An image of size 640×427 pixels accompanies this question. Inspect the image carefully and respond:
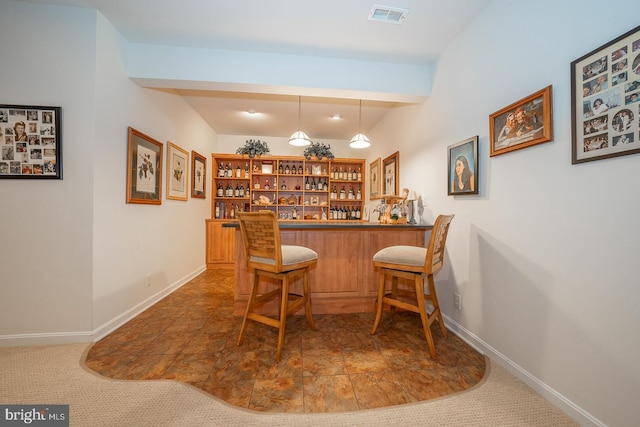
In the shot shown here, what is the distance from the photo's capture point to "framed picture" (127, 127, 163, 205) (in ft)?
8.14

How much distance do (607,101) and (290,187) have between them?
474 centimetres

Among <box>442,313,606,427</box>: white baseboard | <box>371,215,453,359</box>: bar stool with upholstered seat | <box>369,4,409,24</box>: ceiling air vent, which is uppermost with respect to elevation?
<box>369,4,409,24</box>: ceiling air vent

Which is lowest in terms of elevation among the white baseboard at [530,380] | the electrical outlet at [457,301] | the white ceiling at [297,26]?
the white baseboard at [530,380]

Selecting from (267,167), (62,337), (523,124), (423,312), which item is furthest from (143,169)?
(523,124)

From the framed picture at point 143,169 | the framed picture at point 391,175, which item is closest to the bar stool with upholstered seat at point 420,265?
the framed picture at point 391,175

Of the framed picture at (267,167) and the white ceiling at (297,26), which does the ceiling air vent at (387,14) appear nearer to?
the white ceiling at (297,26)

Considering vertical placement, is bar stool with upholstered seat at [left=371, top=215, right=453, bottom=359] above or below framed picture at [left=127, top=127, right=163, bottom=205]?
below

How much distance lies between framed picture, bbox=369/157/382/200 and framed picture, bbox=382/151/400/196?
214mm

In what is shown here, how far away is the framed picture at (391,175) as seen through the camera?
3562 millimetres

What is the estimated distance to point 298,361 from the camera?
5.82ft

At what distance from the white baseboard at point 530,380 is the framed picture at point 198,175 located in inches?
159

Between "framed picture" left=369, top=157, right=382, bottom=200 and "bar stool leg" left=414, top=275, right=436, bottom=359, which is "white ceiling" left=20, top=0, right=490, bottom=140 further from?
"bar stool leg" left=414, top=275, right=436, bottom=359

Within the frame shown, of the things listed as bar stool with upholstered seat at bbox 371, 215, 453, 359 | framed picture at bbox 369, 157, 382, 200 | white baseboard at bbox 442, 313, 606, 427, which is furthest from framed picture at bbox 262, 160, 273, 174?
white baseboard at bbox 442, 313, 606, 427

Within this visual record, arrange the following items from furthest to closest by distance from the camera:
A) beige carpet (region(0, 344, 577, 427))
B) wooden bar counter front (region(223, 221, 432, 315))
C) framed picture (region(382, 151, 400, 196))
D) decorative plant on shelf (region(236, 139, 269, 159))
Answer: decorative plant on shelf (region(236, 139, 269, 159)) < framed picture (region(382, 151, 400, 196)) < wooden bar counter front (region(223, 221, 432, 315)) < beige carpet (region(0, 344, 577, 427))
